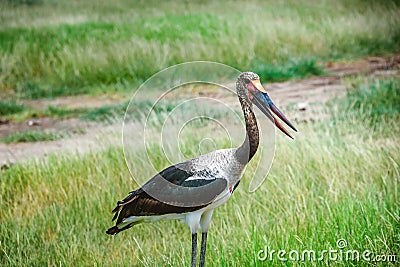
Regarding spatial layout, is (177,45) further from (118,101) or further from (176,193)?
(176,193)

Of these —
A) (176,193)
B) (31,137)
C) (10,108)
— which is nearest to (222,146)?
(176,193)

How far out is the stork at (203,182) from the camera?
3.50 meters

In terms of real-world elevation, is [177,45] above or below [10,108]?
above

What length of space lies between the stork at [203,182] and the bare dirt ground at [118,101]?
290cm

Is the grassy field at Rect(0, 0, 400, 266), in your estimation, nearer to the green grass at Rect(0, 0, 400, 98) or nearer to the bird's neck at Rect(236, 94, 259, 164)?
the green grass at Rect(0, 0, 400, 98)

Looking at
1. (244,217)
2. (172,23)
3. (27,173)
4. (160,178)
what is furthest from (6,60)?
(160,178)

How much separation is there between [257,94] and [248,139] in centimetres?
23

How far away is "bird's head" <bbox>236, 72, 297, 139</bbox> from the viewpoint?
3.47 meters

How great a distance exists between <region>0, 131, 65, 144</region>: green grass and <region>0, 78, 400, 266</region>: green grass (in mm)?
1828

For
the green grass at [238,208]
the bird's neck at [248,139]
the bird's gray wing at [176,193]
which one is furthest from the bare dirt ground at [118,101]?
the bird's neck at [248,139]

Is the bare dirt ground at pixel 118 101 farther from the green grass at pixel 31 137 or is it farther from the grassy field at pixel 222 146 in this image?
the grassy field at pixel 222 146

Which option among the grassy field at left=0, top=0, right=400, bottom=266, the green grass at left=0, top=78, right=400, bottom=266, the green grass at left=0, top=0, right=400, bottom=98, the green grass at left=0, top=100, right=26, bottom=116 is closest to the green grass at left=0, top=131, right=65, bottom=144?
the grassy field at left=0, top=0, right=400, bottom=266

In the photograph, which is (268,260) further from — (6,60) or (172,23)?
(172,23)

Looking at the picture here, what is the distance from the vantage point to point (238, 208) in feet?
16.0
